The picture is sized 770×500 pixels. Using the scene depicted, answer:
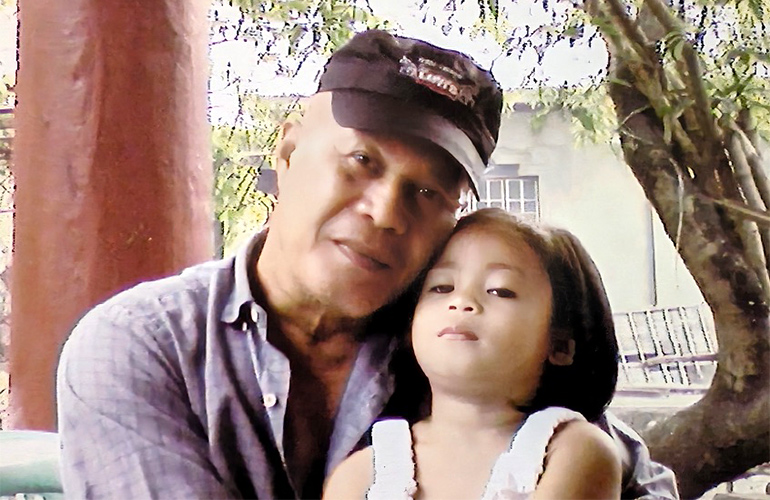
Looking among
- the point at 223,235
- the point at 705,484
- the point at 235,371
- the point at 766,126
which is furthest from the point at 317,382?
the point at 766,126

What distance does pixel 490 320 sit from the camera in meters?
0.75

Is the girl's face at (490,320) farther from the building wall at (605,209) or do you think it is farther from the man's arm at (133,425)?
the man's arm at (133,425)

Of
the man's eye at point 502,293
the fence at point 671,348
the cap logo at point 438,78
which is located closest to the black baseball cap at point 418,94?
the cap logo at point 438,78

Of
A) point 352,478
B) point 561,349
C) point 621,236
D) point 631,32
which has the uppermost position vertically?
point 631,32

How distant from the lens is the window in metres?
0.78

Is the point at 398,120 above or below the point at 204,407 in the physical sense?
above

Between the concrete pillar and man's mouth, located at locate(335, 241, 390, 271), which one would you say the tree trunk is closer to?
man's mouth, located at locate(335, 241, 390, 271)

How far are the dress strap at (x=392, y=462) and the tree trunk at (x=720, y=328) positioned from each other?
269 millimetres

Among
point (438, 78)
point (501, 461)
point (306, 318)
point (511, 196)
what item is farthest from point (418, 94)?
point (501, 461)

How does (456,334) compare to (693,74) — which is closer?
(456,334)

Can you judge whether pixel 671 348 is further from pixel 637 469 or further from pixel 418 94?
pixel 418 94

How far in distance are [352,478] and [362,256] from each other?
20cm

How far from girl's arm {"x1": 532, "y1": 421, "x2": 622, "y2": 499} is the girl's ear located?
5cm

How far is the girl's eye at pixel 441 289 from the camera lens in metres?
0.76
